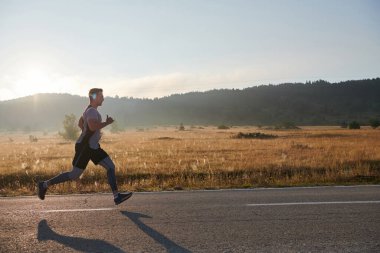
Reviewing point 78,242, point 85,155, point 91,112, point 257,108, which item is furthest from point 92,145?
point 257,108

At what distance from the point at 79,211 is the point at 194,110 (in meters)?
168

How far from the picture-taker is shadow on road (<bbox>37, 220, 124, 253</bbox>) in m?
4.72

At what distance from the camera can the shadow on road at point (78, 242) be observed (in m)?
4.72

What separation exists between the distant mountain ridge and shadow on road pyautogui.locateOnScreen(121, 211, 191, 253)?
124825mm

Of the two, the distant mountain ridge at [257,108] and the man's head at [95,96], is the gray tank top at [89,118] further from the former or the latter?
the distant mountain ridge at [257,108]

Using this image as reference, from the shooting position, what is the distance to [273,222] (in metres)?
5.79

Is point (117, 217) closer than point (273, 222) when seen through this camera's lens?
No

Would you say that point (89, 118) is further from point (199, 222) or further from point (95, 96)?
point (199, 222)

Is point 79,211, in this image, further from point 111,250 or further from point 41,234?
point 111,250

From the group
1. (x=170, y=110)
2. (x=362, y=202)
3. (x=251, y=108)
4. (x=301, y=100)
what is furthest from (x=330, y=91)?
(x=362, y=202)

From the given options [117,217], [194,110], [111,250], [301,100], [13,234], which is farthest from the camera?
[194,110]

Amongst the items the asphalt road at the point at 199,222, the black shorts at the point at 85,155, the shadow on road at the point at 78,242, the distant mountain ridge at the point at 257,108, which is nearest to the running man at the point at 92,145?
the black shorts at the point at 85,155

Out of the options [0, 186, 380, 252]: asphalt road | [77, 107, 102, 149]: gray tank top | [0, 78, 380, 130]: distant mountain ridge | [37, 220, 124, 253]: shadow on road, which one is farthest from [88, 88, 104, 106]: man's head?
[0, 78, 380, 130]: distant mountain ridge

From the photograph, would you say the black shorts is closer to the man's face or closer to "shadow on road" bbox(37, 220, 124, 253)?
the man's face
